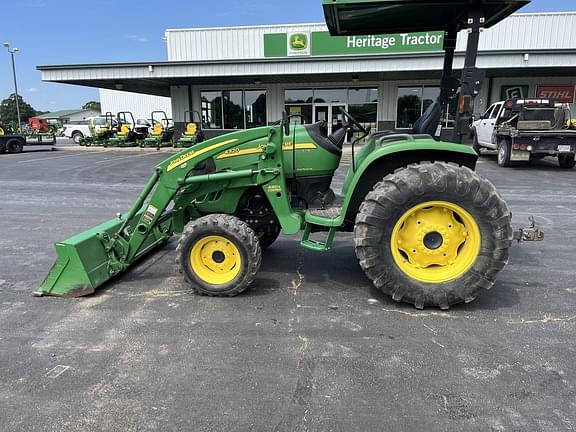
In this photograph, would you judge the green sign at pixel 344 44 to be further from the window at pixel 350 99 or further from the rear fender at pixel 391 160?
the rear fender at pixel 391 160

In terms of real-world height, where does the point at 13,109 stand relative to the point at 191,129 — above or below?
above

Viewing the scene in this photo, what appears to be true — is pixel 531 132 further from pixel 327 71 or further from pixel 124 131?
pixel 124 131

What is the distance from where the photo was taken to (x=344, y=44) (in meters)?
21.1

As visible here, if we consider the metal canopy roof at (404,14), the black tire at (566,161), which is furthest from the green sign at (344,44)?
the metal canopy roof at (404,14)

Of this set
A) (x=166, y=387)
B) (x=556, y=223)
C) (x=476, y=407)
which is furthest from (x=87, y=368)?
(x=556, y=223)

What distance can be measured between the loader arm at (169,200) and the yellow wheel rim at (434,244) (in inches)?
37.1

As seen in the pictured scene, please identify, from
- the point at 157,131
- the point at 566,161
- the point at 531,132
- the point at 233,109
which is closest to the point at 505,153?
the point at 531,132

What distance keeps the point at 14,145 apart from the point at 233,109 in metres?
11.1

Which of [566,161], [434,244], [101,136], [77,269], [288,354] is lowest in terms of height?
[288,354]

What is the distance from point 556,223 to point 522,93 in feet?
57.1

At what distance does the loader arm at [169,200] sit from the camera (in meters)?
3.81

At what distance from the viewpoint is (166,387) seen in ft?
8.41

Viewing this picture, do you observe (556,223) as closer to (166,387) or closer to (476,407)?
(476,407)

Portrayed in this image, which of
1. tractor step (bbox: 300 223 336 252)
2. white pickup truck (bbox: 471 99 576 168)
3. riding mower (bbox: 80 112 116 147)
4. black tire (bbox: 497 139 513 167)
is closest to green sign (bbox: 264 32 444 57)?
white pickup truck (bbox: 471 99 576 168)
